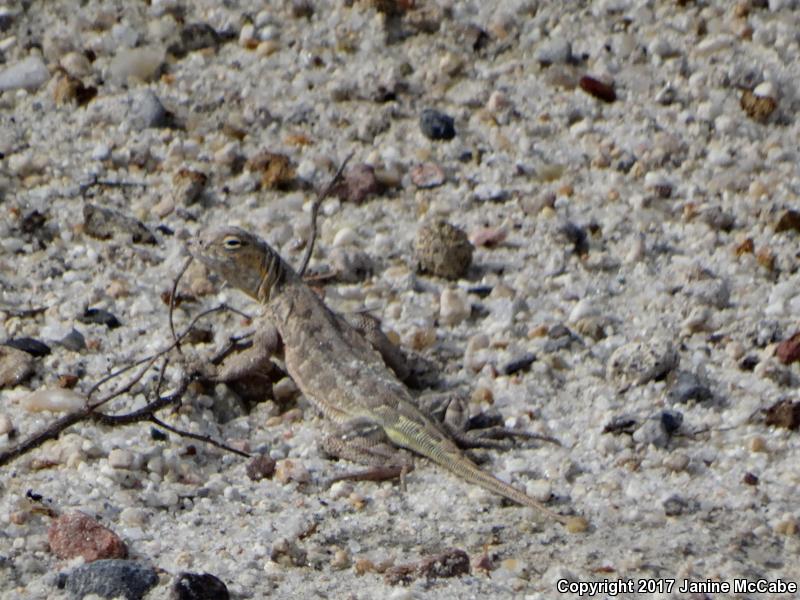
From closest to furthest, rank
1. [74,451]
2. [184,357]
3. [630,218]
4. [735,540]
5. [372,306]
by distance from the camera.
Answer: [735,540] → [74,451] → [184,357] → [372,306] → [630,218]

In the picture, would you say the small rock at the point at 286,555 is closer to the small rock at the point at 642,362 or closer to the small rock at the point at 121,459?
the small rock at the point at 121,459

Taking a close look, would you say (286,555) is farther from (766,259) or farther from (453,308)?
(766,259)

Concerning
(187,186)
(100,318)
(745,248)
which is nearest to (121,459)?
(100,318)

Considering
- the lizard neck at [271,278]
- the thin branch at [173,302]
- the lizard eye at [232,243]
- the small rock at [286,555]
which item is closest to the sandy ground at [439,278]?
the small rock at [286,555]

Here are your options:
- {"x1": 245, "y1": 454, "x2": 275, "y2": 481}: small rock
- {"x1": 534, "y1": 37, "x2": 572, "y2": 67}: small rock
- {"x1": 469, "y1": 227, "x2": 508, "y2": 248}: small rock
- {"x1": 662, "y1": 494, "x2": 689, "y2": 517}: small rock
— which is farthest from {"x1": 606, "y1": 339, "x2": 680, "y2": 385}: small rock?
{"x1": 534, "y1": 37, "x2": 572, "y2": 67}: small rock

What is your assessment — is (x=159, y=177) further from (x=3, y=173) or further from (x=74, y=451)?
(x=74, y=451)

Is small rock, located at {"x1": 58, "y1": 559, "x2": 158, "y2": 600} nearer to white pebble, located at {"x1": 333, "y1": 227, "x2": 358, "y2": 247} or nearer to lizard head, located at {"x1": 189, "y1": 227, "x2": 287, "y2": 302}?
lizard head, located at {"x1": 189, "y1": 227, "x2": 287, "y2": 302}

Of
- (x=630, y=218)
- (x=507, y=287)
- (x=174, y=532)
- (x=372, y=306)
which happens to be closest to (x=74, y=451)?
(x=174, y=532)
